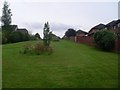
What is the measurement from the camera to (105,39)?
3366 cm

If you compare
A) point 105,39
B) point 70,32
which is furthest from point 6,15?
point 70,32

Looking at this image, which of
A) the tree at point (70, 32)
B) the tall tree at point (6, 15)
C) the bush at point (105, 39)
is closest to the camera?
the bush at point (105, 39)

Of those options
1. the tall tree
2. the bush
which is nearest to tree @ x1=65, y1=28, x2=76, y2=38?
the tall tree

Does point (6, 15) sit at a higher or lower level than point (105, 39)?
higher

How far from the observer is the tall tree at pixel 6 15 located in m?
61.1

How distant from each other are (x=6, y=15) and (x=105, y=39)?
35.4 meters

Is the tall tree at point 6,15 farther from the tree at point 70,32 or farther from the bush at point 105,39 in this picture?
the tree at point 70,32

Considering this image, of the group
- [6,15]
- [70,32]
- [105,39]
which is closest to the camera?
[105,39]

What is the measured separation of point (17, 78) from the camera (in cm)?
1109

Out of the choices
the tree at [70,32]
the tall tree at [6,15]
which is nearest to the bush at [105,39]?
the tall tree at [6,15]

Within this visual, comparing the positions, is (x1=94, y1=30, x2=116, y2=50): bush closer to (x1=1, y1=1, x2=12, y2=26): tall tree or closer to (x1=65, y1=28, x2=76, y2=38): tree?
(x1=1, y1=1, x2=12, y2=26): tall tree

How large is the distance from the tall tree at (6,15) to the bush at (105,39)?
32056 mm

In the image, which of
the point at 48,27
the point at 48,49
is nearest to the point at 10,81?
the point at 48,49

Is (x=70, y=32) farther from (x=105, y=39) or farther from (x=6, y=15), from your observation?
(x=105, y=39)
